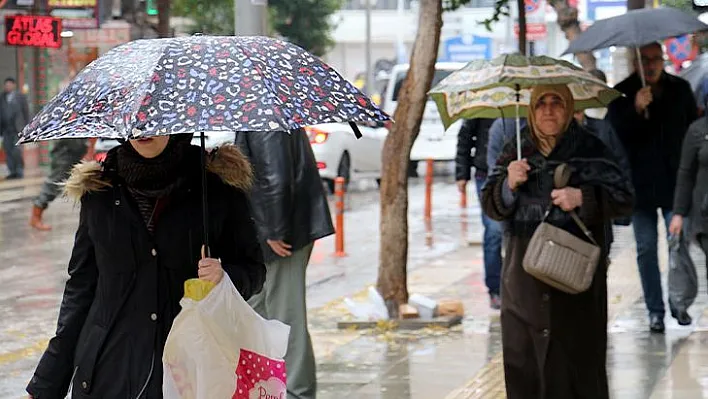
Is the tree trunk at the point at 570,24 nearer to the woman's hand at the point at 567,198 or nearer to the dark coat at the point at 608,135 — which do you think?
the dark coat at the point at 608,135

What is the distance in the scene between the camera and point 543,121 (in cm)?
640

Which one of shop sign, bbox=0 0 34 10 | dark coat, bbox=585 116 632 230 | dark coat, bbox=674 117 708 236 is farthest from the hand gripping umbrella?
shop sign, bbox=0 0 34 10

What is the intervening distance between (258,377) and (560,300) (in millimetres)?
2214

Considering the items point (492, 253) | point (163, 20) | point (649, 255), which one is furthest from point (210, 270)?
point (163, 20)

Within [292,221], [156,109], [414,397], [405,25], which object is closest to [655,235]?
[414,397]

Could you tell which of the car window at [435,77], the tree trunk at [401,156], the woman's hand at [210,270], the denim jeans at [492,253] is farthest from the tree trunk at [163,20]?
the woman's hand at [210,270]

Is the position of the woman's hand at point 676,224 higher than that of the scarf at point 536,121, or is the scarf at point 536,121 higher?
the scarf at point 536,121

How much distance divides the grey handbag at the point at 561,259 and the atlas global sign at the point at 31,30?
2196cm

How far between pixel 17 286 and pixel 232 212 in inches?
377

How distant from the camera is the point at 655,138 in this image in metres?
9.93

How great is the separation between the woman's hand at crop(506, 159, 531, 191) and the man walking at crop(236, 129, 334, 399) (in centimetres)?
130

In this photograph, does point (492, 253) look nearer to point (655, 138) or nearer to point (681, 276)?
point (655, 138)

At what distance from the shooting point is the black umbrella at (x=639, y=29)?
9.77 m

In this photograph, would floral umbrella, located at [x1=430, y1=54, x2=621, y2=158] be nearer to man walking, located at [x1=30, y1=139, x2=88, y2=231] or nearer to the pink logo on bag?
the pink logo on bag
